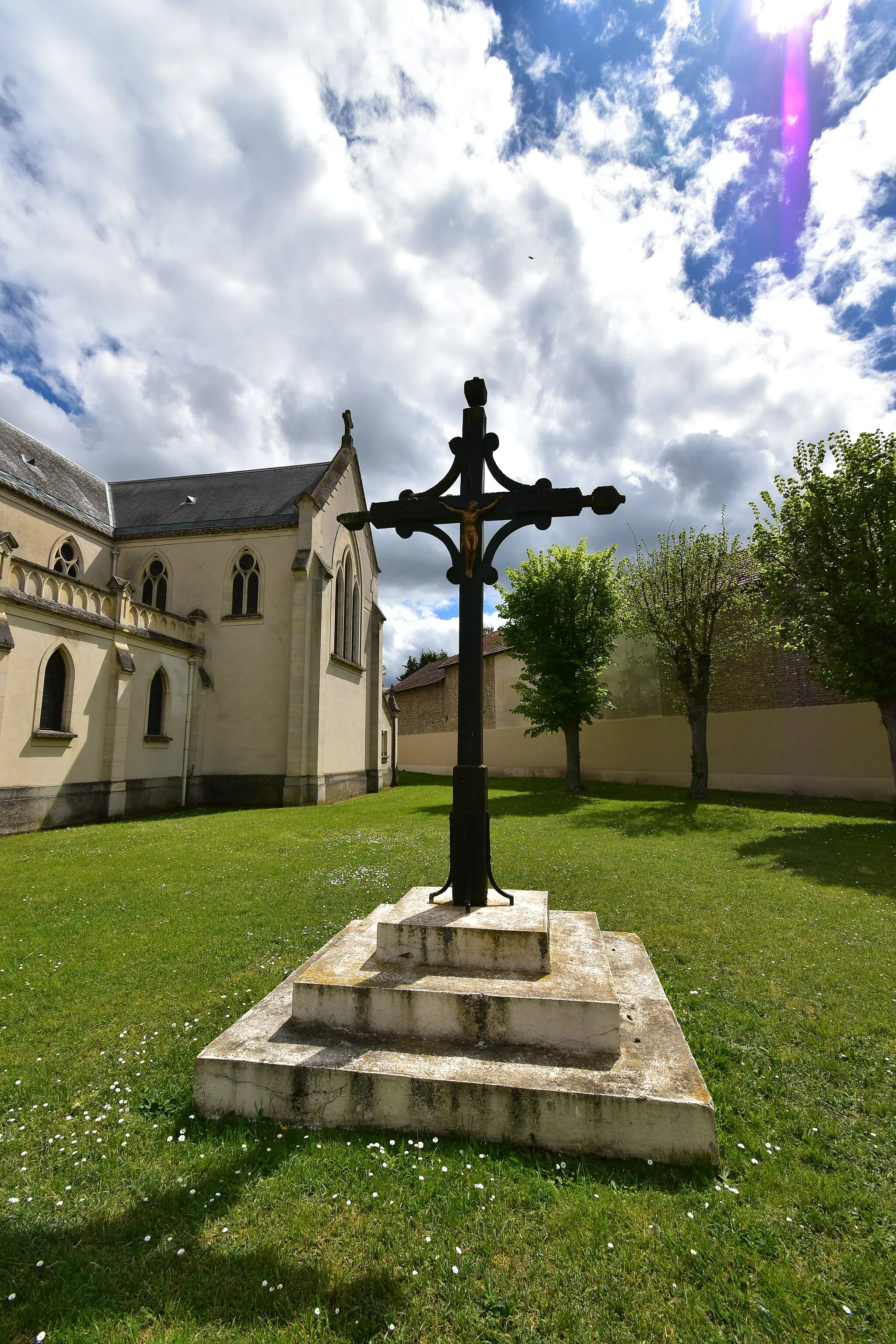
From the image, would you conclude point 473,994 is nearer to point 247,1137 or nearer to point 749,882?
point 247,1137

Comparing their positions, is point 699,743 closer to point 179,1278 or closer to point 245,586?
point 245,586

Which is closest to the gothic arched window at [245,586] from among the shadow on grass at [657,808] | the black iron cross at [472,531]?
the shadow on grass at [657,808]

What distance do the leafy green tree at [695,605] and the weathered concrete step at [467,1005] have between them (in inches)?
674

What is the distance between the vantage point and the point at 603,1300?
211 cm

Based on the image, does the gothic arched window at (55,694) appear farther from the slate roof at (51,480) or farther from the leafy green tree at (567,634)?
the leafy green tree at (567,634)

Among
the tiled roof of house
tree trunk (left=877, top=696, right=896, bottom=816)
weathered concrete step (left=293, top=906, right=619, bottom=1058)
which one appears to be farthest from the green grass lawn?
the tiled roof of house

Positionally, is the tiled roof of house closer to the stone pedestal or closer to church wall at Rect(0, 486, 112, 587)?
church wall at Rect(0, 486, 112, 587)

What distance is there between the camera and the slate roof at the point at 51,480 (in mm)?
17297

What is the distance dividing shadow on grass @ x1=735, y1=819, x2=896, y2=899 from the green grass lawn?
11.3 feet

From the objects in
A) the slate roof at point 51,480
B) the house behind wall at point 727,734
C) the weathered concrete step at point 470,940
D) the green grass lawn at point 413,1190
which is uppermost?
the slate roof at point 51,480

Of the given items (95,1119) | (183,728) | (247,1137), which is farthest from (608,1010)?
(183,728)

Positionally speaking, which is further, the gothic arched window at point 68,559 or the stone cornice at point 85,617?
the gothic arched window at point 68,559

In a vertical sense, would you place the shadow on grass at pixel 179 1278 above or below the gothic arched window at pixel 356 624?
below

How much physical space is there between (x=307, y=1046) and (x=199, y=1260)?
1.09 m
